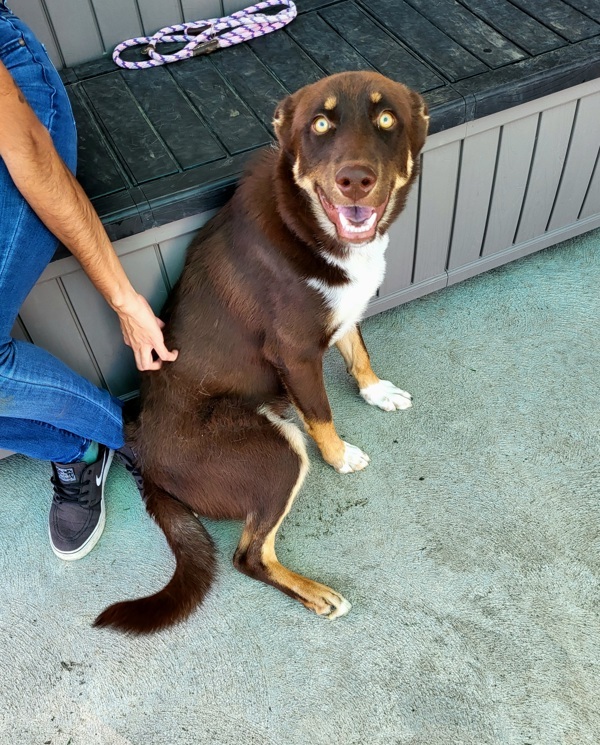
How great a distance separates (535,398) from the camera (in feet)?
6.21

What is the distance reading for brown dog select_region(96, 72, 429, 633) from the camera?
138cm

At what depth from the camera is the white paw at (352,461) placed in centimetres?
Answer: 176

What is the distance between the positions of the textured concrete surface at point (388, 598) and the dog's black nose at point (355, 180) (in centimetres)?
82

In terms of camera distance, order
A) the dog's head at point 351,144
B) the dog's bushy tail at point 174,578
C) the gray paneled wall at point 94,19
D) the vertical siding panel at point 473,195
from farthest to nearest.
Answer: the gray paneled wall at point 94,19 → the vertical siding panel at point 473,195 → the dog's bushy tail at point 174,578 → the dog's head at point 351,144

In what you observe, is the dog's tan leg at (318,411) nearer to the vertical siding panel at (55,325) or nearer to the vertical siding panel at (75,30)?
the vertical siding panel at (55,325)

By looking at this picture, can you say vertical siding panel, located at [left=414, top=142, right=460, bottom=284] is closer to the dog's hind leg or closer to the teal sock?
the dog's hind leg

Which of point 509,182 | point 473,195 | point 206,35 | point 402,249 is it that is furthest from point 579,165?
point 206,35

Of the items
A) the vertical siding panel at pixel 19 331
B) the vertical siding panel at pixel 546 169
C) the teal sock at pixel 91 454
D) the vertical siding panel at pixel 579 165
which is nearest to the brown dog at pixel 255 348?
the teal sock at pixel 91 454

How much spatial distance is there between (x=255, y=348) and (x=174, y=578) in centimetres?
55

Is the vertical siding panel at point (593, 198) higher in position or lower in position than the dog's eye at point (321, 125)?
lower

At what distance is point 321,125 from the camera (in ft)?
4.23

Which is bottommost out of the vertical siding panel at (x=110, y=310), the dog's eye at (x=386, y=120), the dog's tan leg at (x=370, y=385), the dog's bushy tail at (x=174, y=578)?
the dog's tan leg at (x=370, y=385)

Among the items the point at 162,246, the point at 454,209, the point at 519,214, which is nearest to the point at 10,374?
the point at 162,246

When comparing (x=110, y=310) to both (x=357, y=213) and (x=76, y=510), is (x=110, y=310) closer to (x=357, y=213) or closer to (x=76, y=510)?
(x=76, y=510)
